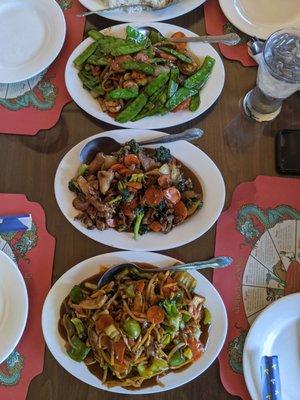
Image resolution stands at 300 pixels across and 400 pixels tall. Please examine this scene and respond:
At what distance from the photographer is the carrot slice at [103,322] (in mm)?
1185

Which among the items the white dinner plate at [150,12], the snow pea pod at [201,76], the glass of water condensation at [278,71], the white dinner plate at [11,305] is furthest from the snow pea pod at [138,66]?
the white dinner plate at [11,305]

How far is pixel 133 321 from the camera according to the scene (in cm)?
119

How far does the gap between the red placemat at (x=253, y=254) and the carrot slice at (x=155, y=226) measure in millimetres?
179

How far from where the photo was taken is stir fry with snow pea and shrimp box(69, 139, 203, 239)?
50.8 inches

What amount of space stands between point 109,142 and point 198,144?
0.27 m

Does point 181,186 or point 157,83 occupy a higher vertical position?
point 157,83

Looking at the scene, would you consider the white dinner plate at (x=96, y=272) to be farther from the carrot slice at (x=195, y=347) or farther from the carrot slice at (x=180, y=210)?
the carrot slice at (x=180, y=210)

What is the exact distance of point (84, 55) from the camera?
1448 millimetres

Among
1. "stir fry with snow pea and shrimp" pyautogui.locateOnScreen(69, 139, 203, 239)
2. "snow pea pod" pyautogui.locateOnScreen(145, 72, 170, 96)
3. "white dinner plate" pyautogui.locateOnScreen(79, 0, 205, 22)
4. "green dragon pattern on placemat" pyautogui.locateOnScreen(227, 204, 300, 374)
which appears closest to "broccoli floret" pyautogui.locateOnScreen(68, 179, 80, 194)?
"stir fry with snow pea and shrimp" pyautogui.locateOnScreen(69, 139, 203, 239)

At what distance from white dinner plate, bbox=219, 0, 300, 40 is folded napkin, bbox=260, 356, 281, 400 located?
0.97 metres

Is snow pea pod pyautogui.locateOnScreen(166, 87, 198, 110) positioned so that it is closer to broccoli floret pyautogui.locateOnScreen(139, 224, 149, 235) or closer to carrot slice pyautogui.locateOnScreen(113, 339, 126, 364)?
broccoli floret pyautogui.locateOnScreen(139, 224, 149, 235)

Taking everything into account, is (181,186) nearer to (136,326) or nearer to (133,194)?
(133,194)

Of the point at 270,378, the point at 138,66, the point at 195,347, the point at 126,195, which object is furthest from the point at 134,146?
the point at 270,378

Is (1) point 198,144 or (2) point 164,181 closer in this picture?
(2) point 164,181
